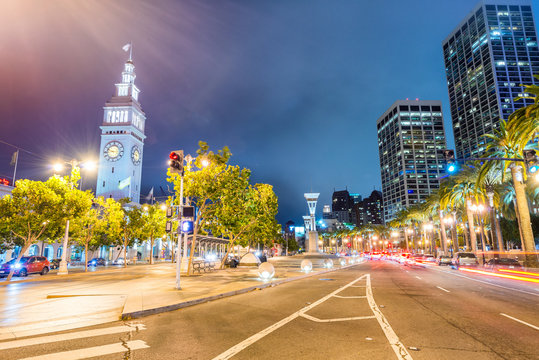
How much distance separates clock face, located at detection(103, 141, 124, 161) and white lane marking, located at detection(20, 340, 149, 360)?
364ft

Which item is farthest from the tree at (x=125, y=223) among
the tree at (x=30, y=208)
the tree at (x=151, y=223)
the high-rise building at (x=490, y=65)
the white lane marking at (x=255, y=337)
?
the high-rise building at (x=490, y=65)

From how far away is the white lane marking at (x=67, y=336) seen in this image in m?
6.79

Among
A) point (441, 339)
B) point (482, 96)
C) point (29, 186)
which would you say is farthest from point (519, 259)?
point (482, 96)

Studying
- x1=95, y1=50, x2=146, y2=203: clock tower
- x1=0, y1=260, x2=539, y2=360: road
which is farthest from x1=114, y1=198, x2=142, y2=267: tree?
x1=95, y1=50, x2=146, y2=203: clock tower

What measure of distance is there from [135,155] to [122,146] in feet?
18.5

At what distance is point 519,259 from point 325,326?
34.7 meters

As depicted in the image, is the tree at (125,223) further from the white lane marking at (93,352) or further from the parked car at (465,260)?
the parked car at (465,260)

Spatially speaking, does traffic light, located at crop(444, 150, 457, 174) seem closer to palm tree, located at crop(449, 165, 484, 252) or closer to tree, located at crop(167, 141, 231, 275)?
tree, located at crop(167, 141, 231, 275)

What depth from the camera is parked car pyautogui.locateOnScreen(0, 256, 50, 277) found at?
83.5 ft

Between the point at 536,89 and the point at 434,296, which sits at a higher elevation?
the point at 536,89

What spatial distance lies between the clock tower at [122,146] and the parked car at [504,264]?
3890 inches

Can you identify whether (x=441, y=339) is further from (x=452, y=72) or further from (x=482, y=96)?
(x=452, y=72)

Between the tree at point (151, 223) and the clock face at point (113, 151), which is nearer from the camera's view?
the tree at point (151, 223)

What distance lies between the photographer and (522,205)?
29.1m
